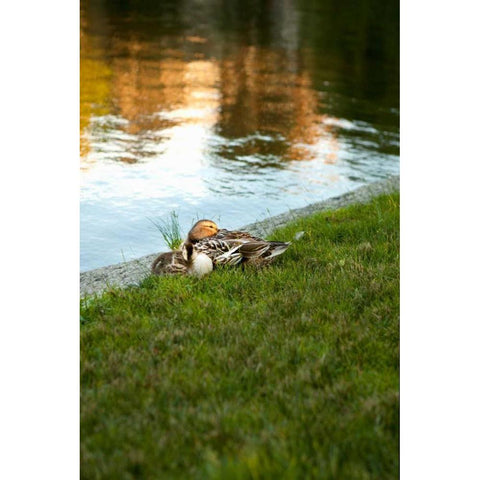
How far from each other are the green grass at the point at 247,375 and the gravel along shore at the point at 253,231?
155 centimetres

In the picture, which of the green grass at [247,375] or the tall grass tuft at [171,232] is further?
the tall grass tuft at [171,232]

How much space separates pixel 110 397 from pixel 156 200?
327 inches

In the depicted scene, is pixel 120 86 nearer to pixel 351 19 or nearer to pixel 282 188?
pixel 282 188

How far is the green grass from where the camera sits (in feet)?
11.4

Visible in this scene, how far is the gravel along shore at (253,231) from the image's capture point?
8.28 meters

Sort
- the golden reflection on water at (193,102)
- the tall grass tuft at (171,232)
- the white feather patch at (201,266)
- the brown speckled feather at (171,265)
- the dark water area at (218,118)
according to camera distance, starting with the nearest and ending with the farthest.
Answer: the white feather patch at (201,266) < the brown speckled feather at (171,265) < the tall grass tuft at (171,232) < the dark water area at (218,118) < the golden reflection on water at (193,102)

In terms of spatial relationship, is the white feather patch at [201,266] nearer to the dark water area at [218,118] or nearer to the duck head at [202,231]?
the duck head at [202,231]

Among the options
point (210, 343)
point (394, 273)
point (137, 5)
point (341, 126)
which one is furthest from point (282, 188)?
point (137, 5)

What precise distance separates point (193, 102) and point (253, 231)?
10038mm

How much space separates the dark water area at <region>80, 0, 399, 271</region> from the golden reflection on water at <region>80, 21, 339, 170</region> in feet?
0.17

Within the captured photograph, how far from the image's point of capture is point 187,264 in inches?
280

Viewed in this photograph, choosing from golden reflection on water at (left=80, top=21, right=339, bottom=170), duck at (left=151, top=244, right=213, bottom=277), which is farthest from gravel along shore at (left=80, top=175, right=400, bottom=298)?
golden reflection on water at (left=80, top=21, right=339, bottom=170)

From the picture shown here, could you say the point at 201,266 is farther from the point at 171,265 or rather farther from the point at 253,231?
the point at 253,231

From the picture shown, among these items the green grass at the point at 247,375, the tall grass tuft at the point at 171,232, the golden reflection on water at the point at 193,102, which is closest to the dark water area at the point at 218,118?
the golden reflection on water at the point at 193,102
